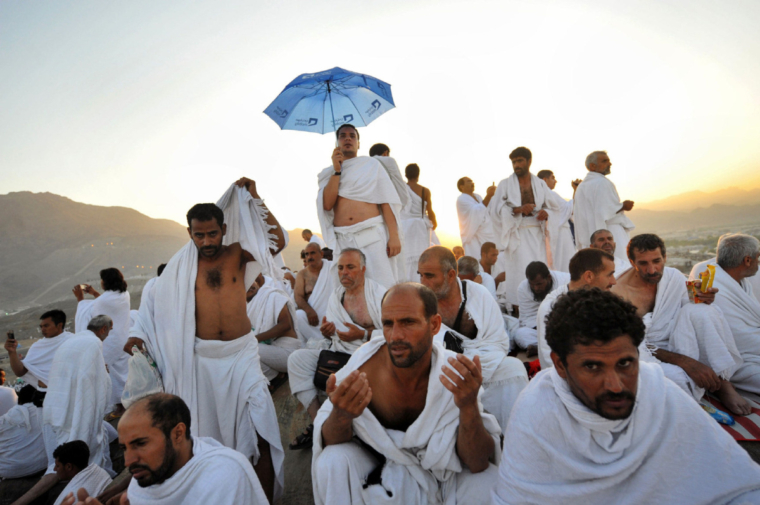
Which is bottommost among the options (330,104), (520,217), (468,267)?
(468,267)

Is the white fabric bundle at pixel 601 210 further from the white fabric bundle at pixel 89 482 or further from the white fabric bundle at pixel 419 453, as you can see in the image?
the white fabric bundle at pixel 89 482

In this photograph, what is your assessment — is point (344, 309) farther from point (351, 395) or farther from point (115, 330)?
point (115, 330)

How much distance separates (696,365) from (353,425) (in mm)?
2935

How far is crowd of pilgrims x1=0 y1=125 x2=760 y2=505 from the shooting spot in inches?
74.9

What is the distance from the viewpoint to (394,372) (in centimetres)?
262

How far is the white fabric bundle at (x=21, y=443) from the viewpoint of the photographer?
17.5ft

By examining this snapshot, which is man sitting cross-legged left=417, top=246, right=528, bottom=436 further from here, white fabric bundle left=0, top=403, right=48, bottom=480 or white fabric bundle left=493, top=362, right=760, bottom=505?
white fabric bundle left=0, top=403, right=48, bottom=480

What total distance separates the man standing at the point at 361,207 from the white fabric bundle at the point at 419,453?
9.36 ft

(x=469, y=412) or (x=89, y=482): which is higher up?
(x=469, y=412)

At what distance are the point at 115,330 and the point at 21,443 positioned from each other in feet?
7.03

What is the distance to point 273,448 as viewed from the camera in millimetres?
3496

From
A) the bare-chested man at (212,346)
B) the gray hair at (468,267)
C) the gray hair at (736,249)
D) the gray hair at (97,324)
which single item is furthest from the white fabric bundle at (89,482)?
the gray hair at (736,249)

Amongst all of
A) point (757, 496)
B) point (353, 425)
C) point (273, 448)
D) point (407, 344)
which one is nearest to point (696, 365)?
point (757, 496)

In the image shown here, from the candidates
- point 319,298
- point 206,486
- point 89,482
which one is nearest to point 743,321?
point 206,486
